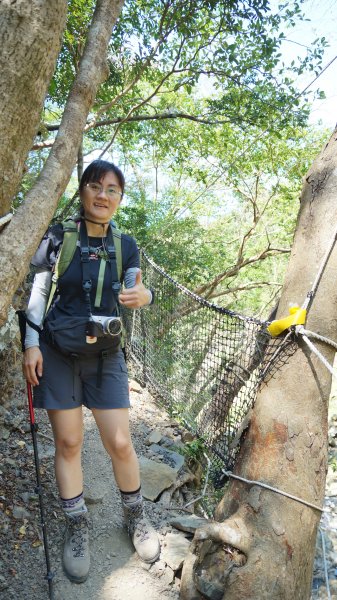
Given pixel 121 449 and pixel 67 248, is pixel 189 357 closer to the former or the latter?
pixel 121 449

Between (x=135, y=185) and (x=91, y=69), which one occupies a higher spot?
(x=135, y=185)

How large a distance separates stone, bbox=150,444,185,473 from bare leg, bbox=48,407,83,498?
1.40 m

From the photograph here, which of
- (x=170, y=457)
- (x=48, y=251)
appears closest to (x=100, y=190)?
(x=48, y=251)

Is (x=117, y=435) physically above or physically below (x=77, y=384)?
below

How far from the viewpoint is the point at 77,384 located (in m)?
1.95

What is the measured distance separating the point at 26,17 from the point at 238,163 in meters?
8.15

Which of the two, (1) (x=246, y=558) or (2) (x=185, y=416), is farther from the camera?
(2) (x=185, y=416)

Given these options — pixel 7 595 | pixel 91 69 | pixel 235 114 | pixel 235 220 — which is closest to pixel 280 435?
pixel 7 595

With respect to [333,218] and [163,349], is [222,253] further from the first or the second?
[333,218]

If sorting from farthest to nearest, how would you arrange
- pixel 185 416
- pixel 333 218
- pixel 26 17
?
pixel 185 416
pixel 333 218
pixel 26 17

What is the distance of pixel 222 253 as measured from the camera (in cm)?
1047

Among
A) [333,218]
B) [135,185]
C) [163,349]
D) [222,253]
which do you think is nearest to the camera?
[333,218]

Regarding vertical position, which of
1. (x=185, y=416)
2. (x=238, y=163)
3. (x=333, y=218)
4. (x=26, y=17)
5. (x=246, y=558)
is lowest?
(x=185, y=416)

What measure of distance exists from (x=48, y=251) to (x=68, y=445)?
0.83 meters
